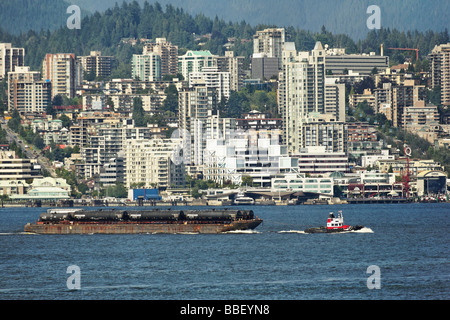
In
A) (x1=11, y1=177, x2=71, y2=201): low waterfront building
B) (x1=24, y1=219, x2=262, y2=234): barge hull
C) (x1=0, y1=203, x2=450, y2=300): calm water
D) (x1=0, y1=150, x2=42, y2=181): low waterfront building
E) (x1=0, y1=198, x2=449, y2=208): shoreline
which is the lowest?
(x1=0, y1=198, x2=449, y2=208): shoreline

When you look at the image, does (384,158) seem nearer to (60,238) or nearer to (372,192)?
(372,192)

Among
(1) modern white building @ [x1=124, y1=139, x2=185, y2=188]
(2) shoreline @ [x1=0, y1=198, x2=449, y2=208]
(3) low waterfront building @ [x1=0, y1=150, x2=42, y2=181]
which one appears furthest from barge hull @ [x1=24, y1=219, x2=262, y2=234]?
(3) low waterfront building @ [x1=0, y1=150, x2=42, y2=181]

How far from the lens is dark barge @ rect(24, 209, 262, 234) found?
85000 millimetres

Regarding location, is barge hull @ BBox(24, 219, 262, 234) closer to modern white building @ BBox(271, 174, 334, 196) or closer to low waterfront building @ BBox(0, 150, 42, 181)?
modern white building @ BBox(271, 174, 334, 196)

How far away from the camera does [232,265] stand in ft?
191

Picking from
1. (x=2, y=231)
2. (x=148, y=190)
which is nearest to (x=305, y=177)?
(x=148, y=190)

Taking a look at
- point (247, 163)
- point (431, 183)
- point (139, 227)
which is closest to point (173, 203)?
point (247, 163)

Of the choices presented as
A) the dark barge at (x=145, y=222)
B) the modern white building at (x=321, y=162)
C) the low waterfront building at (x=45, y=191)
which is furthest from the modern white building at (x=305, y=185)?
the dark barge at (x=145, y=222)

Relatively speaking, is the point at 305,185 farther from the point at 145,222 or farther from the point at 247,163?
the point at 145,222

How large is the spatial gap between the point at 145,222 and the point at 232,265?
2947 centimetres

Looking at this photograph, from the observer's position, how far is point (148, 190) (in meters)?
166
